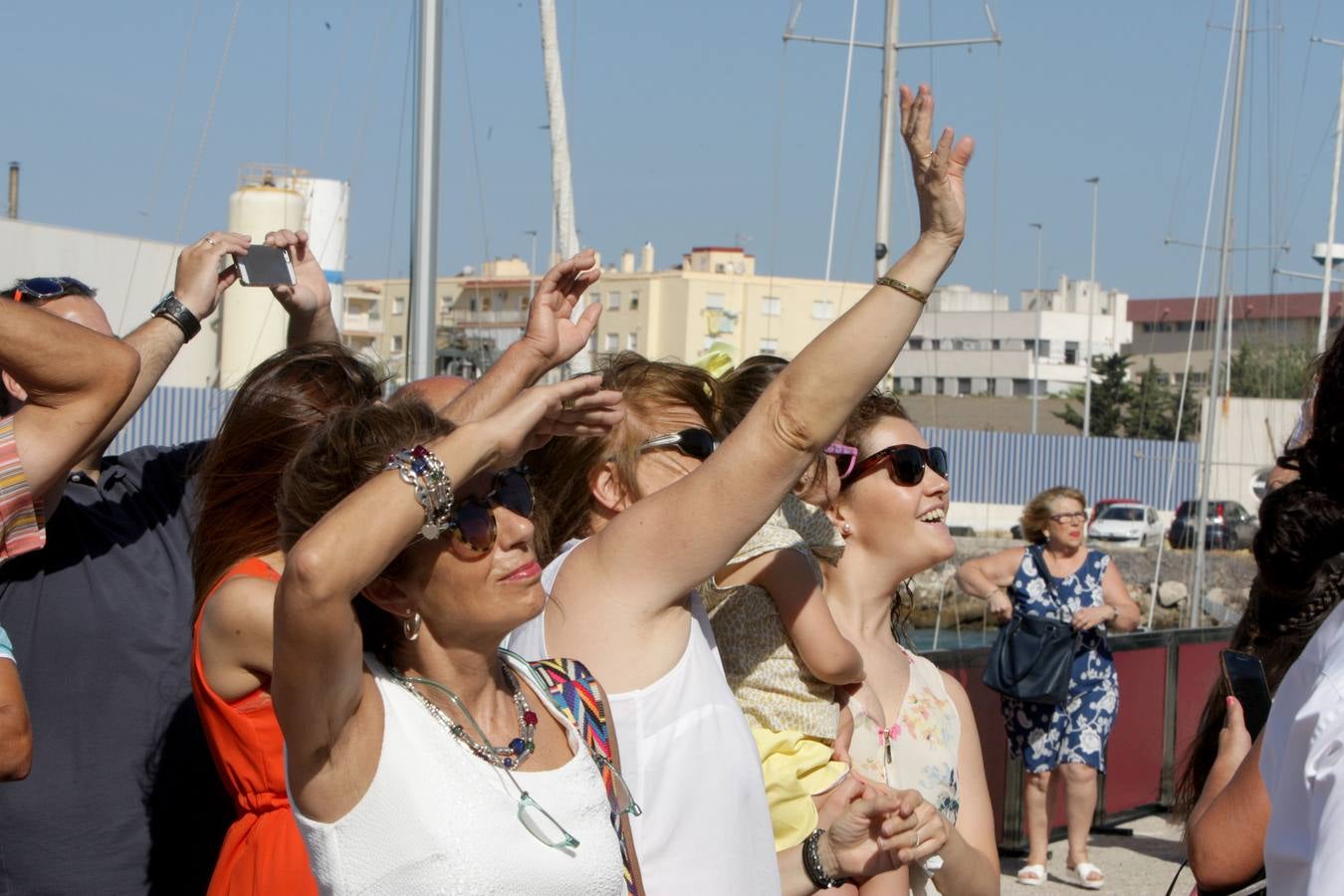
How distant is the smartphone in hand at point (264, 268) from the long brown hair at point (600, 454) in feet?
3.42

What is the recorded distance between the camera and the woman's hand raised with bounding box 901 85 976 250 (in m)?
2.59

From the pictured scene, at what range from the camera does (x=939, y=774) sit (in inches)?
134

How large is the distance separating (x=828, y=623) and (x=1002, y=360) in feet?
281

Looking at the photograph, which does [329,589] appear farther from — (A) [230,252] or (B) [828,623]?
(A) [230,252]

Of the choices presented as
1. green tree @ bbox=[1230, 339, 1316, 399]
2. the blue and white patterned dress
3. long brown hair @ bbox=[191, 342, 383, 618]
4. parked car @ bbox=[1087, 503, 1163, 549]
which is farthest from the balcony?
long brown hair @ bbox=[191, 342, 383, 618]

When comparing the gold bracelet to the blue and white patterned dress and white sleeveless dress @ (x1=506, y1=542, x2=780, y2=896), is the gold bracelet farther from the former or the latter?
the blue and white patterned dress

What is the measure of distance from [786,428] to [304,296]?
1.90 metres

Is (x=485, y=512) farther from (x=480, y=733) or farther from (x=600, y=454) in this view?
(x=600, y=454)

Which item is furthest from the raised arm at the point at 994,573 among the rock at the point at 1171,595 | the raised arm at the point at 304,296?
the rock at the point at 1171,595

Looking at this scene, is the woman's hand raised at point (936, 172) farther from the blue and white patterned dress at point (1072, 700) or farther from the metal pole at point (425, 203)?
the blue and white patterned dress at point (1072, 700)

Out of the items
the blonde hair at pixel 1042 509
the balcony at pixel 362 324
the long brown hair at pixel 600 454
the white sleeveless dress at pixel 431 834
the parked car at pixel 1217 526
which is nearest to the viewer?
the white sleeveless dress at pixel 431 834

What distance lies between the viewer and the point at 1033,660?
753 centimetres

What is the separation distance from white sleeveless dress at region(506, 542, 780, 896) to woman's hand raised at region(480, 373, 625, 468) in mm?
449

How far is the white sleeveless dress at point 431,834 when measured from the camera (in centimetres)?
215
